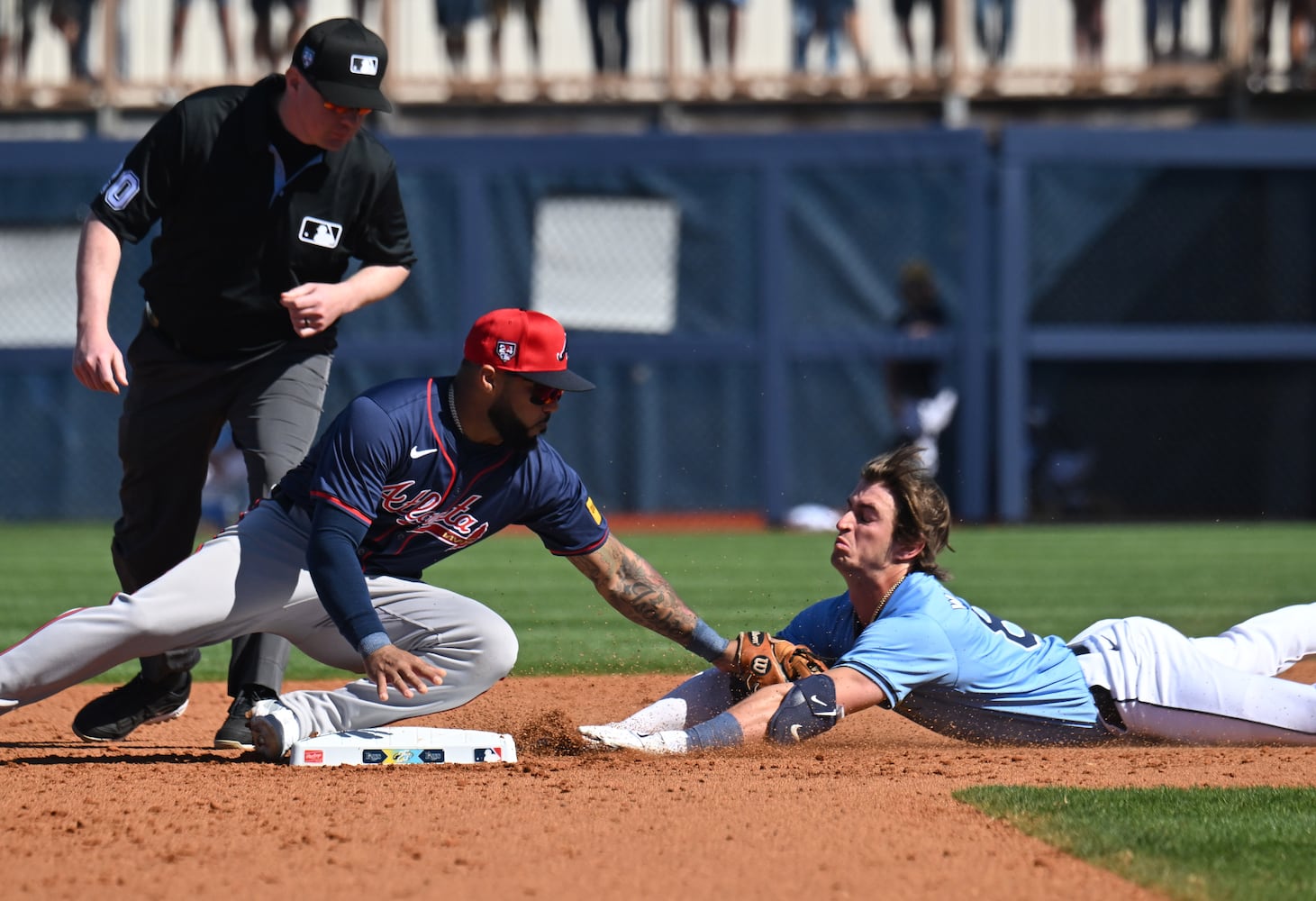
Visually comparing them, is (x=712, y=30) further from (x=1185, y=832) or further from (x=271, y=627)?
(x=1185, y=832)

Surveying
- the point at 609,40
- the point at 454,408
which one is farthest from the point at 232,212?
the point at 609,40

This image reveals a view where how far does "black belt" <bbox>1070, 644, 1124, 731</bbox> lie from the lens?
498 cm

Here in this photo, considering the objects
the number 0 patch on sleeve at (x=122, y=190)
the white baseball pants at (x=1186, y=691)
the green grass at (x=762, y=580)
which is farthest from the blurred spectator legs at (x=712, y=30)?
the white baseball pants at (x=1186, y=691)

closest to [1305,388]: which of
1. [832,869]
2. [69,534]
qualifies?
[69,534]

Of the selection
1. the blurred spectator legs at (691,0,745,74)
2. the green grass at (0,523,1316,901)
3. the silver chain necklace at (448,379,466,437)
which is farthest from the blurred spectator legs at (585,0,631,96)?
the silver chain necklace at (448,379,466,437)

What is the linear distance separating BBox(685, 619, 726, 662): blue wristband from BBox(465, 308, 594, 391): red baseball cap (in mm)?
901

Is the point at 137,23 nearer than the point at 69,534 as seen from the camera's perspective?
No

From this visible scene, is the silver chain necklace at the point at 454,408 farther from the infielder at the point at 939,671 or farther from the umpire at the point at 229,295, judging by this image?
the infielder at the point at 939,671

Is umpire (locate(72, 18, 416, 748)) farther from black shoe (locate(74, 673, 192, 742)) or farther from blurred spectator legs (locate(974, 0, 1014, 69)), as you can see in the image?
blurred spectator legs (locate(974, 0, 1014, 69))

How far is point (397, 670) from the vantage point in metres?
4.05

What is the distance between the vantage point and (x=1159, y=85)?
1625cm

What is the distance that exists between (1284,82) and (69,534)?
1214cm

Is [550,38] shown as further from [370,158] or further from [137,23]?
[370,158]

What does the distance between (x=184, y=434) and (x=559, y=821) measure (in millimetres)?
2005
